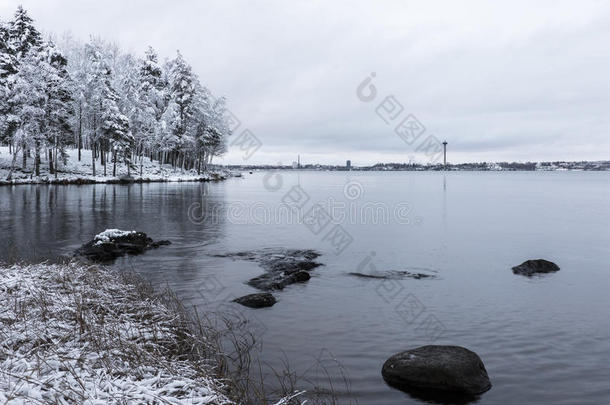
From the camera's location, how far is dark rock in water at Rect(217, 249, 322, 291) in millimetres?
14867

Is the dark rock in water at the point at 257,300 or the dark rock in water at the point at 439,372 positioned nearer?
the dark rock in water at the point at 439,372

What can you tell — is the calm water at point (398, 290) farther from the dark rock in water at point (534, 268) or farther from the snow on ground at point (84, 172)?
the snow on ground at point (84, 172)

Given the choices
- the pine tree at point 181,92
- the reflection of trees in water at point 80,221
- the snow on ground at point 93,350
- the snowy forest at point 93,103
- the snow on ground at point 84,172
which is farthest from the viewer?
the pine tree at point 181,92

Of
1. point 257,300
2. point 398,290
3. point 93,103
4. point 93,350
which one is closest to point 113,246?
point 257,300

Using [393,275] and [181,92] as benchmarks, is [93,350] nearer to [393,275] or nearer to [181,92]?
[393,275]

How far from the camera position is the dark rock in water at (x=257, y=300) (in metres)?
12.3

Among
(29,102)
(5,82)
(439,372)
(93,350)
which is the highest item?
(5,82)

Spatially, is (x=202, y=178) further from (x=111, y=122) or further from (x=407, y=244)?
(x=407, y=244)

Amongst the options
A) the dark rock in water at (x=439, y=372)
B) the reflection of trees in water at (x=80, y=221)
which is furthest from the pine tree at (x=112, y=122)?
the dark rock in water at (x=439, y=372)

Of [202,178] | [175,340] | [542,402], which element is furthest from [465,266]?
[202,178]

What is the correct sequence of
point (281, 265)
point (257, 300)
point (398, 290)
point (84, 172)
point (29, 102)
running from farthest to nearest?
point (84, 172) → point (29, 102) → point (281, 265) → point (398, 290) → point (257, 300)

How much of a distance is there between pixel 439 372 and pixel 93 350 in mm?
5699

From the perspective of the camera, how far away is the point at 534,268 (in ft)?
59.5

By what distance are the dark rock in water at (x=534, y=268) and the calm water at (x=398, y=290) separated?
0.43m
